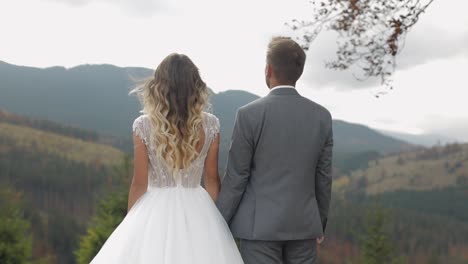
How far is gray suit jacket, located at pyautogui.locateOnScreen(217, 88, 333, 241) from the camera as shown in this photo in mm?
3699

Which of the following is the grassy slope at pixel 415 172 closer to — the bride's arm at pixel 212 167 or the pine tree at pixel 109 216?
the pine tree at pixel 109 216

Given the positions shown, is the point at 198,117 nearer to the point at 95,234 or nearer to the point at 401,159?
the point at 95,234

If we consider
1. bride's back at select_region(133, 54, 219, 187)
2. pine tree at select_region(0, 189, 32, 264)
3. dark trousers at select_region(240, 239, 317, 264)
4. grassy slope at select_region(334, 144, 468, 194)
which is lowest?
grassy slope at select_region(334, 144, 468, 194)

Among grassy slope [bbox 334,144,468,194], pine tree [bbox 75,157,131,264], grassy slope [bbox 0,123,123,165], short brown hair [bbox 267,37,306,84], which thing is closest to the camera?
short brown hair [bbox 267,37,306,84]

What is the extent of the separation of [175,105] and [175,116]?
8 centimetres

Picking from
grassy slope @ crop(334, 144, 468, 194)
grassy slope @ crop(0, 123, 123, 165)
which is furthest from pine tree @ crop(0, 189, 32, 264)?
grassy slope @ crop(334, 144, 468, 194)

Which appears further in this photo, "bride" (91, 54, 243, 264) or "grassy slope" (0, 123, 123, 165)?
"grassy slope" (0, 123, 123, 165)

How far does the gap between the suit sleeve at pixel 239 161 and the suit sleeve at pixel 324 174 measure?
521 mm

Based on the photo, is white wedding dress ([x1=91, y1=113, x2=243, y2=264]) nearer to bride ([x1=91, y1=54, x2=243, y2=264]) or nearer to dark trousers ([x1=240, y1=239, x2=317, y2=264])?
bride ([x1=91, y1=54, x2=243, y2=264])

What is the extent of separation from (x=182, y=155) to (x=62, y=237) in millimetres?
68111

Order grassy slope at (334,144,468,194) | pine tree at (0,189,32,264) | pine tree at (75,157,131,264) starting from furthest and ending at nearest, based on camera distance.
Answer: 1. grassy slope at (334,144,468,194)
2. pine tree at (75,157,131,264)
3. pine tree at (0,189,32,264)

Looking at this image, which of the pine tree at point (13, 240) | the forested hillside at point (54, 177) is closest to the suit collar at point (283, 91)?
the pine tree at point (13, 240)

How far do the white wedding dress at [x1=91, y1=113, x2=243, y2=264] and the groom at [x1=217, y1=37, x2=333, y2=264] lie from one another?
23 centimetres

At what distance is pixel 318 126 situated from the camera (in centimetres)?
380
